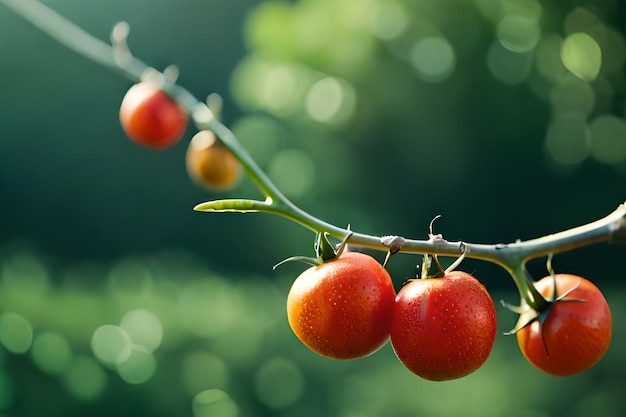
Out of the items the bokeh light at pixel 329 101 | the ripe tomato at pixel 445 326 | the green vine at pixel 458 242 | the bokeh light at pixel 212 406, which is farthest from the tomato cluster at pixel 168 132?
the bokeh light at pixel 329 101

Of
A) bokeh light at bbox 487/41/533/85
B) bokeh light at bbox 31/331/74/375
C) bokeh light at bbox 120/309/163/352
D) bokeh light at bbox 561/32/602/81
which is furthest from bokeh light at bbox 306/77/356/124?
bokeh light at bbox 31/331/74/375

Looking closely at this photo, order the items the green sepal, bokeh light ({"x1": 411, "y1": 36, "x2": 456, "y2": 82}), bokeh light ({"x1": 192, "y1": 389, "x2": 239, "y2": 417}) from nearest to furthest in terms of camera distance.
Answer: the green sepal, bokeh light ({"x1": 192, "y1": 389, "x2": 239, "y2": 417}), bokeh light ({"x1": 411, "y1": 36, "x2": 456, "y2": 82})

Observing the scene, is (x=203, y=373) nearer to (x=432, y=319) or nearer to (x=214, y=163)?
(x=214, y=163)

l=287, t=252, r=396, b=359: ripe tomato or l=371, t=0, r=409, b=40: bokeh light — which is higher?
l=287, t=252, r=396, b=359: ripe tomato

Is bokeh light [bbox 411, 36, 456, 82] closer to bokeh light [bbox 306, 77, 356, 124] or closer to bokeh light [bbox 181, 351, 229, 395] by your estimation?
bokeh light [bbox 306, 77, 356, 124]

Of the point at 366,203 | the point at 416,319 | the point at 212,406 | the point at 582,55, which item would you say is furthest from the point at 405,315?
the point at 366,203

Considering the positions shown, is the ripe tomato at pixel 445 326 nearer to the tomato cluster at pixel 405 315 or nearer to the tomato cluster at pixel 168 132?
the tomato cluster at pixel 405 315
